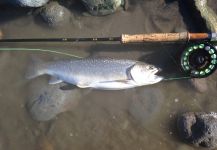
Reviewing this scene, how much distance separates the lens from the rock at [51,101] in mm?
5309

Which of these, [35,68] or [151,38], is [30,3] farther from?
[151,38]

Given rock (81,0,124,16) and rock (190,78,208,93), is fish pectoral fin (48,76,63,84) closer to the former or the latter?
rock (81,0,124,16)

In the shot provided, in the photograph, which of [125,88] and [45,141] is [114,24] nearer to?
[125,88]

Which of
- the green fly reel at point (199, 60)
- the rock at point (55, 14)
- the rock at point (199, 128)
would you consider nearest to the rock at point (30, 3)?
the rock at point (55, 14)

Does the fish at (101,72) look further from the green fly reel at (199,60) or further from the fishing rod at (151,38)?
the green fly reel at (199,60)

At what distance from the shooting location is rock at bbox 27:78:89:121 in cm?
531

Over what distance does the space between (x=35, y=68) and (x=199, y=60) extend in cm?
220

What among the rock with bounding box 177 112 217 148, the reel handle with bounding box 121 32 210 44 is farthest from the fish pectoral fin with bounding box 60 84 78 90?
the rock with bounding box 177 112 217 148

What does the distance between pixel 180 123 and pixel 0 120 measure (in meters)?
2.48

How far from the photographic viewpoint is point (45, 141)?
17.3ft

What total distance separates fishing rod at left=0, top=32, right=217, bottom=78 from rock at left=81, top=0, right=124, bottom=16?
1.84 ft

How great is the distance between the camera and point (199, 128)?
16.1 feet

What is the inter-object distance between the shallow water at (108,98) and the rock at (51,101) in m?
0.07

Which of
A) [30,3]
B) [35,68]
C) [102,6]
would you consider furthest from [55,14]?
[35,68]
